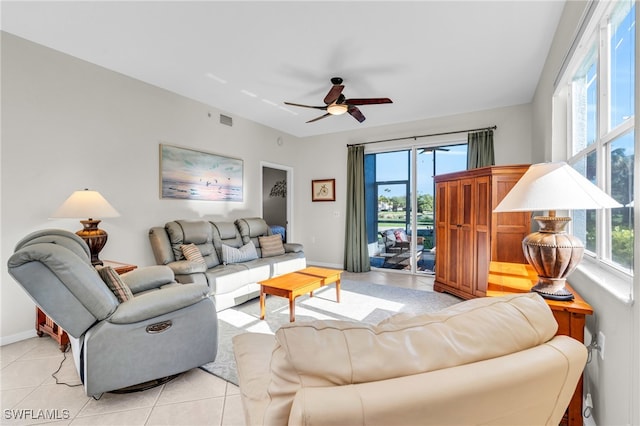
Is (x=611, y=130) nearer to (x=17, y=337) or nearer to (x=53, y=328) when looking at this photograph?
(x=53, y=328)

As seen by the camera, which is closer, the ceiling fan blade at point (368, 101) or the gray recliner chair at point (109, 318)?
the gray recliner chair at point (109, 318)

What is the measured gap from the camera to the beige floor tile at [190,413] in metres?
1.67

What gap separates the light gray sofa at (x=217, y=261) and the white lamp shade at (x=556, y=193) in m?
2.93

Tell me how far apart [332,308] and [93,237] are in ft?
8.45

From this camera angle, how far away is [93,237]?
279 cm

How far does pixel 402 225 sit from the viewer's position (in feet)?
18.0

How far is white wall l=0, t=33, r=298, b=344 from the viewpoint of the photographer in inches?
105

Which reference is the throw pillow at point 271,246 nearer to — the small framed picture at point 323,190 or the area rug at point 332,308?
the area rug at point 332,308

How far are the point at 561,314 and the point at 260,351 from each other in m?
1.43

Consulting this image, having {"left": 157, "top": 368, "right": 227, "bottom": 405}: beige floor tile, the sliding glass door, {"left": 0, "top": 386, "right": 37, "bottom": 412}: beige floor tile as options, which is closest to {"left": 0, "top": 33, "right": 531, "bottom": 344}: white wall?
the sliding glass door

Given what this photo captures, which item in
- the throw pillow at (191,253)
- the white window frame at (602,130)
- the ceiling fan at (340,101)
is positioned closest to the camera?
the white window frame at (602,130)

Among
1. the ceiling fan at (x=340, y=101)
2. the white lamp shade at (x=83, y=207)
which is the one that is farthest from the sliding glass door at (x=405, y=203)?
the white lamp shade at (x=83, y=207)

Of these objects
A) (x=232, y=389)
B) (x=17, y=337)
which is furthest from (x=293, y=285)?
(x=17, y=337)

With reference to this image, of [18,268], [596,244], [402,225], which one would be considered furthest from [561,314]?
[402,225]
